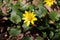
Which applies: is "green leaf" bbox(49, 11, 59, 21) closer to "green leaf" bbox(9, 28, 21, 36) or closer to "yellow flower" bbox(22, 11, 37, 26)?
"yellow flower" bbox(22, 11, 37, 26)

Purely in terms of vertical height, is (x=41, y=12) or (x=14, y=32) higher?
(x=41, y=12)

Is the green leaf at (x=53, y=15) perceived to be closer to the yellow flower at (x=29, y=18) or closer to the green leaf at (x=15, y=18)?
the yellow flower at (x=29, y=18)

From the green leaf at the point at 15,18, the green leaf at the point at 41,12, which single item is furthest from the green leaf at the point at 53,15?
the green leaf at the point at 15,18

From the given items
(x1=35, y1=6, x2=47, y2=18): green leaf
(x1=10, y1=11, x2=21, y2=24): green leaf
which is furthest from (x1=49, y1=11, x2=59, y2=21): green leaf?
(x1=10, y1=11, x2=21, y2=24): green leaf

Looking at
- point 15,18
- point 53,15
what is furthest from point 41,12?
point 15,18

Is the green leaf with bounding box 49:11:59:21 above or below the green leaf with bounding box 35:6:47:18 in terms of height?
below

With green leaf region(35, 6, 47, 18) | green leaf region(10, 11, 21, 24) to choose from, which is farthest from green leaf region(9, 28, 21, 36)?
green leaf region(35, 6, 47, 18)

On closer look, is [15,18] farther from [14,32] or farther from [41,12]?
[41,12]

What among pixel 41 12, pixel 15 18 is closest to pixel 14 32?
pixel 15 18

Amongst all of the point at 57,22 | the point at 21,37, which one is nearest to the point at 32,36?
the point at 21,37

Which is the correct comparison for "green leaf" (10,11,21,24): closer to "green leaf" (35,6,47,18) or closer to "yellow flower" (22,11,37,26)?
"yellow flower" (22,11,37,26)

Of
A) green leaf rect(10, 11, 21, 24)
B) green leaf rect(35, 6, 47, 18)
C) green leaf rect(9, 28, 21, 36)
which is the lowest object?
green leaf rect(9, 28, 21, 36)

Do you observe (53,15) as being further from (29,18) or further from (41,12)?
(29,18)
